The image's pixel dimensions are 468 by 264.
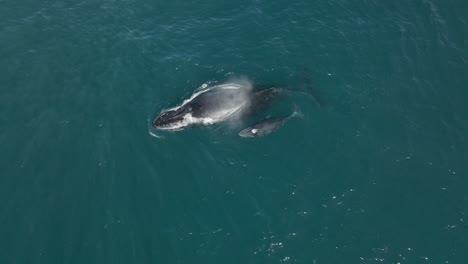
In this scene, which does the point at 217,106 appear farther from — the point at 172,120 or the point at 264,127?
the point at 264,127

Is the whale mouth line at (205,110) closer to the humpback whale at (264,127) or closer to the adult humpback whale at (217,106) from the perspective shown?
the adult humpback whale at (217,106)

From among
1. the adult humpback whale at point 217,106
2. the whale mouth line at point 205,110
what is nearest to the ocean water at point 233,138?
the whale mouth line at point 205,110

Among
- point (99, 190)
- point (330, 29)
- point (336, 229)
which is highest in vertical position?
point (330, 29)

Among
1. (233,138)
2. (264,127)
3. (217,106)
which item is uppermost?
(217,106)

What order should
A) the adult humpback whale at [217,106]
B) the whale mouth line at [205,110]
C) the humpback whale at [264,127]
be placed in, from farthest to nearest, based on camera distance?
the adult humpback whale at [217,106] < the whale mouth line at [205,110] < the humpback whale at [264,127]

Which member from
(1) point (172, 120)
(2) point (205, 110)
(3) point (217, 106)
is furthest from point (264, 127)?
(1) point (172, 120)

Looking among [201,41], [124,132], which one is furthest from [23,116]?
[201,41]

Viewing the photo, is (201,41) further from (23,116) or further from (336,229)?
(336,229)
